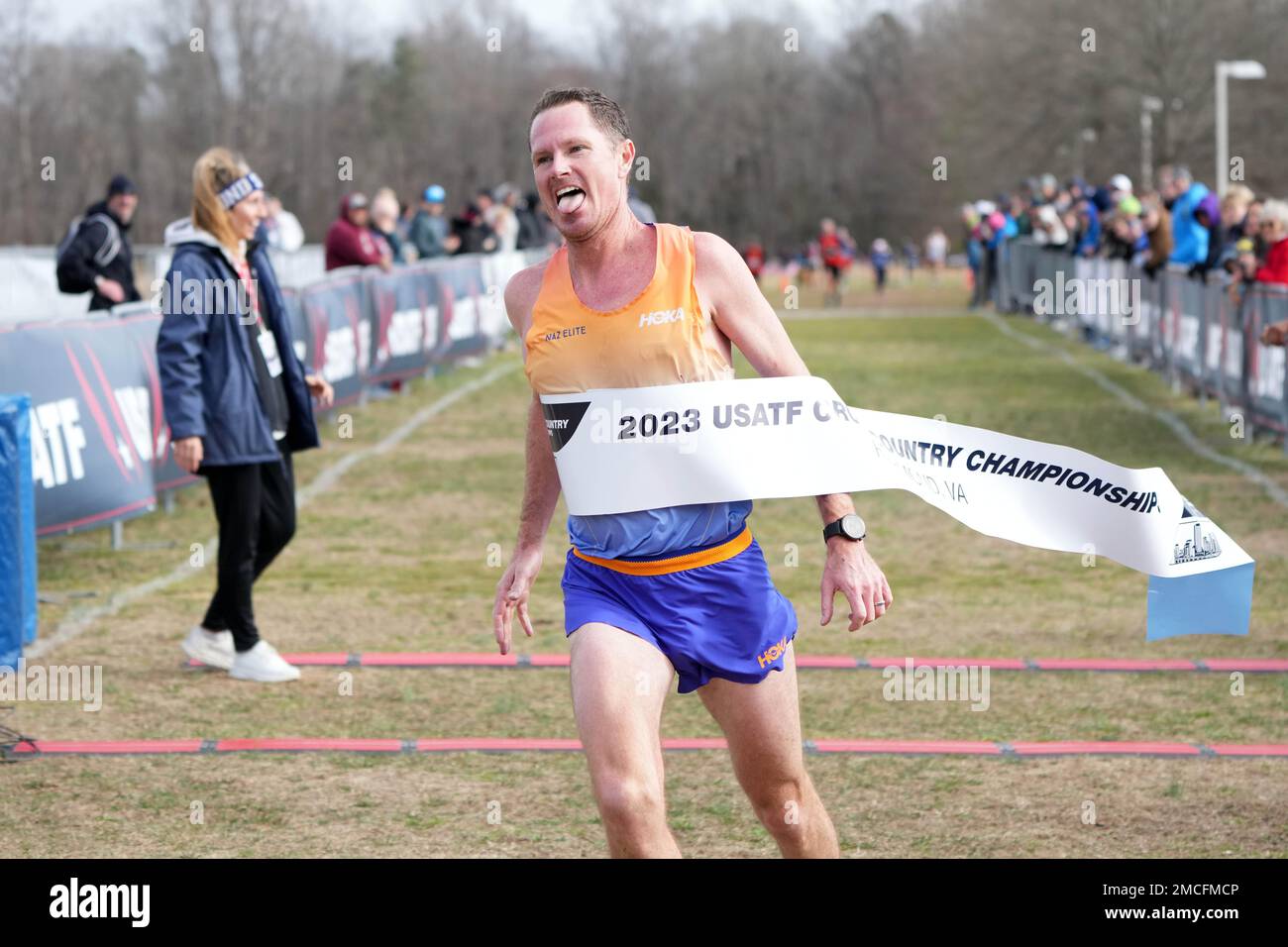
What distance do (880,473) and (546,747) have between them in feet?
9.62

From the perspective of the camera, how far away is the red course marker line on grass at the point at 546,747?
6879 mm

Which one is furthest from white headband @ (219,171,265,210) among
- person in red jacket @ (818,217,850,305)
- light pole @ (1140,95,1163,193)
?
light pole @ (1140,95,1163,193)

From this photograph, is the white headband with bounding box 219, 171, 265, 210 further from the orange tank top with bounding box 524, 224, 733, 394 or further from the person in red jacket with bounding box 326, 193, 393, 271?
the person in red jacket with bounding box 326, 193, 393, 271

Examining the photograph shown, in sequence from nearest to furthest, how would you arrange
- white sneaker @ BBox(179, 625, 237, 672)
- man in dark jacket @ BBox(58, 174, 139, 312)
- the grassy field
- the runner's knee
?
1. the runner's knee
2. the grassy field
3. white sneaker @ BBox(179, 625, 237, 672)
4. man in dark jacket @ BBox(58, 174, 139, 312)

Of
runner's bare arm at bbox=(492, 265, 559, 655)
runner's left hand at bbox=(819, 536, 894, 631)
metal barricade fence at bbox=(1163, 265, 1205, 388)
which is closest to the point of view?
runner's left hand at bbox=(819, 536, 894, 631)

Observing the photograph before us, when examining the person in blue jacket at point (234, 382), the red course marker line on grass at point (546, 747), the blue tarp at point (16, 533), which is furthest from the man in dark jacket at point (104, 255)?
the red course marker line on grass at point (546, 747)

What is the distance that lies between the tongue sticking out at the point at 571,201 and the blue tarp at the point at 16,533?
4808mm

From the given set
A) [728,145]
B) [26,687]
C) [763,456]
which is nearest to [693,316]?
[763,456]

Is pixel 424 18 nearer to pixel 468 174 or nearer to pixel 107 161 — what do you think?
pixel 468 174

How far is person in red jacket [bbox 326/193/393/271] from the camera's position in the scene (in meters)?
19.9

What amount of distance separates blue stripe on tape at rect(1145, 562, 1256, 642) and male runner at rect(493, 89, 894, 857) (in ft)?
2.77

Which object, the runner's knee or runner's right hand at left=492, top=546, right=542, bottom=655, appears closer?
the runner's knee

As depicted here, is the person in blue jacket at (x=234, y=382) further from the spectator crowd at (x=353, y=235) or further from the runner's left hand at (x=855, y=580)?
the runner's left hand at (x=855, y=580)
